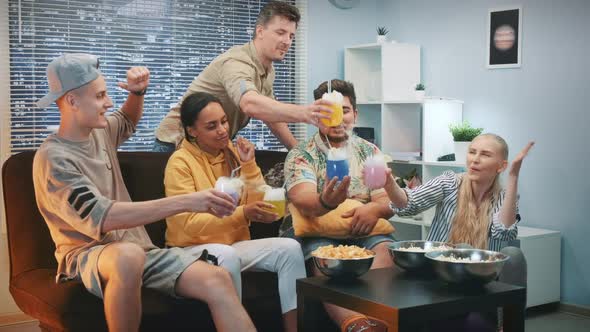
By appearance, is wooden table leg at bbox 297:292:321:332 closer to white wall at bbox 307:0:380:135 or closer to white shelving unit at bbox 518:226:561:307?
white shelving unit at bbox 518:226:561:307

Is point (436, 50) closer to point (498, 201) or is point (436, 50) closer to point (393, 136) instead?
point (393, 136)

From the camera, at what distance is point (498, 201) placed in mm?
3191

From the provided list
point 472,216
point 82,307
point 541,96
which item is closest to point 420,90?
point 541,96

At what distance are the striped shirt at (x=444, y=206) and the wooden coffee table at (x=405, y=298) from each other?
0.54 meters

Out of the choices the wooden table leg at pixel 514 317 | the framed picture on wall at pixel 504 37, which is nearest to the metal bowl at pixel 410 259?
the wooden table leg at pixel 514 317

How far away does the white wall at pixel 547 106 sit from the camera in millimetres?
4527

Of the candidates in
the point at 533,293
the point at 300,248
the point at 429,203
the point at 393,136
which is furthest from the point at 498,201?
the point at 393,136

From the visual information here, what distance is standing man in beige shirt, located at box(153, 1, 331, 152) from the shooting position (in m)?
3.35

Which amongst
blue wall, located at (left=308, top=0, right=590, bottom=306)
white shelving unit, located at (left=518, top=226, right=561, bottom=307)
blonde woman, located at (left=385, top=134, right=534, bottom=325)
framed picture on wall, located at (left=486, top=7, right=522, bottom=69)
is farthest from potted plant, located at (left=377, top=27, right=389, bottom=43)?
blonde woman, located at (left=385, top=134, right=534, bottom=325)

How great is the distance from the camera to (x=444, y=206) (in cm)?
326

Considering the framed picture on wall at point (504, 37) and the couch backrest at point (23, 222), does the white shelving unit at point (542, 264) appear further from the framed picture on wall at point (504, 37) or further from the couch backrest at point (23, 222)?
the couch backrest at point (23, 222)

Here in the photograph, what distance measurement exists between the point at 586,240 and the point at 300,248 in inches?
88.2

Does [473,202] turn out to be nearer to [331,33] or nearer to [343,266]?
[343,266]

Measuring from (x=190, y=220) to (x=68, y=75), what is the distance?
74 cm
